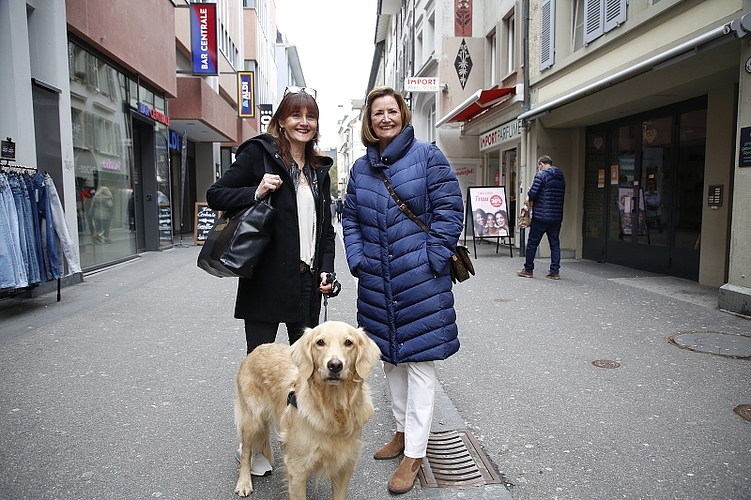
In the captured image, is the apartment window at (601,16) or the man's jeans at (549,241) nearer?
the apartment window at (601,16)

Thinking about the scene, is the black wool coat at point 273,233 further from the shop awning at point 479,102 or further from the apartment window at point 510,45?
the apartment window at point 510,45

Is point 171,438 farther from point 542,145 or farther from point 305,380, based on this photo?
point 542,145

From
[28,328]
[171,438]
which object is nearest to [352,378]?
[171,438]

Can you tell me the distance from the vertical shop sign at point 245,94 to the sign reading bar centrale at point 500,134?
11.8 m

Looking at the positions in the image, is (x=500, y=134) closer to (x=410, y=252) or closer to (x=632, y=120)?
(x=632, y=120)

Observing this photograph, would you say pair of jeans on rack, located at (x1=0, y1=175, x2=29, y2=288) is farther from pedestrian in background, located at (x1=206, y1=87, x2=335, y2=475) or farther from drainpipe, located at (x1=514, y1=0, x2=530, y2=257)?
drainpipe, located at (x1=514, y1=0, x2=530, y2=257)

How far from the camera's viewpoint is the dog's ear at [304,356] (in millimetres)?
2535

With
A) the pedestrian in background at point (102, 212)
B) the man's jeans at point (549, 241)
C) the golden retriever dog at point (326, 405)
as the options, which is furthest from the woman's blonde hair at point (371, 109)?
the pedestrian in background at point (102, 212)

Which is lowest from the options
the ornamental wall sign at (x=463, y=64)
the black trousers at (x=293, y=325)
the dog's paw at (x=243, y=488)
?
the dog's paw at (x=243, y=488)

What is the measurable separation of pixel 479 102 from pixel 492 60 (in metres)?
4.25

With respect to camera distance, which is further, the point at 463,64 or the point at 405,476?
the point at 463,64

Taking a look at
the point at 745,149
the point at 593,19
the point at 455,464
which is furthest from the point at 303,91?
the point at 593,19

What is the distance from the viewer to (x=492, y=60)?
58.5 ft

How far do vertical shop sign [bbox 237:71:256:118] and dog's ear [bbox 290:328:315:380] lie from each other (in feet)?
78.3
